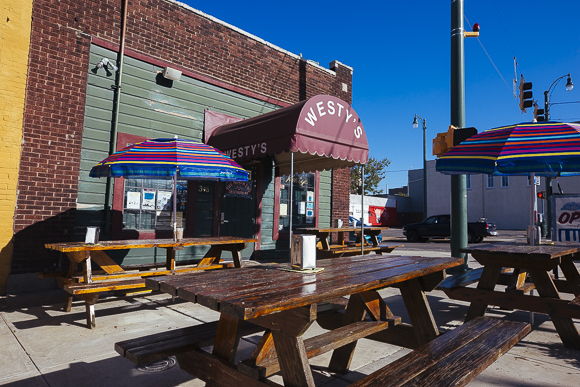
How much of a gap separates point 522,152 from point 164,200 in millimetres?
5979

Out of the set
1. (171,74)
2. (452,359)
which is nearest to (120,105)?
(171,74)

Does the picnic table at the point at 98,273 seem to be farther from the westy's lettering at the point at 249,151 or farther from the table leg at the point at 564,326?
the table leg at the point at 564,326

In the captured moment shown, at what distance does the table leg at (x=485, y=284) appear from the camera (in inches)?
157

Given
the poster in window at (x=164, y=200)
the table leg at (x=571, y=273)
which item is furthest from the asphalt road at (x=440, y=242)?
the poster in window at (x=164, y=200)

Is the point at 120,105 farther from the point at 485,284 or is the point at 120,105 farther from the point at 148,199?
the point at 485,284

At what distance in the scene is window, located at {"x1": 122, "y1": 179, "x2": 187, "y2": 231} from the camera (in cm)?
682

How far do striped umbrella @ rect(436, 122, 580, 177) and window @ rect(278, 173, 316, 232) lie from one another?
17.5ft

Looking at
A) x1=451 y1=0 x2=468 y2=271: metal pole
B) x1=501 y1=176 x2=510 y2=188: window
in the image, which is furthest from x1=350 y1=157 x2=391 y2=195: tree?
x1=451 y1=0 x2=468 y2=271: metal pole

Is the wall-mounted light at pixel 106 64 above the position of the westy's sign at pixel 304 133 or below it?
above

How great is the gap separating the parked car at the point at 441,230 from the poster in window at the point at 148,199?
15.0m

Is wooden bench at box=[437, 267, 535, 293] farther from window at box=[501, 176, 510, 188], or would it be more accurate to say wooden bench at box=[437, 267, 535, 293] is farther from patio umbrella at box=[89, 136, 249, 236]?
window at box=[501, 176, 510, 188]

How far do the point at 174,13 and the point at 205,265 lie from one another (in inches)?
209

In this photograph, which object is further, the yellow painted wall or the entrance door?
the entrance door

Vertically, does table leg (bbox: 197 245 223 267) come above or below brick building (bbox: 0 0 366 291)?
below
